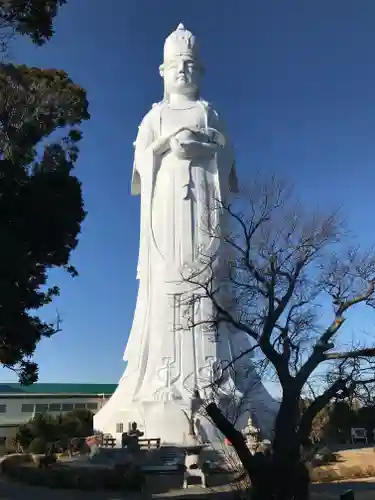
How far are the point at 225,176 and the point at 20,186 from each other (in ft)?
44.6

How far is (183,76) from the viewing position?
2233 centimetres

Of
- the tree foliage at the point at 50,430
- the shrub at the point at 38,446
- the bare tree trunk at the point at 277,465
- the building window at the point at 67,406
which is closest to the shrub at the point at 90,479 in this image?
the bare tree trunk at the point at 277,465

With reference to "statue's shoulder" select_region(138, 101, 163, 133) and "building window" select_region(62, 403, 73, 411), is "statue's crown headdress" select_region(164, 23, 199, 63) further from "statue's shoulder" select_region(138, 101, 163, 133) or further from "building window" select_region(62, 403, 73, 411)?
"building window" select_region(62, 403, 73, 411)

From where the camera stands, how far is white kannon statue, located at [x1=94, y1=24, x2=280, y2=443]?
1806cm

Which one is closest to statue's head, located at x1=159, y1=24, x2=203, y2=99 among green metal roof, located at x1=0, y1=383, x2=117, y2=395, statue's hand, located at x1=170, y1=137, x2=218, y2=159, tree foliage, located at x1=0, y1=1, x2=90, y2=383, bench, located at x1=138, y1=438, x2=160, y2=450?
statue's hand, located at x1=170, y1=137, x2=218, y2=159

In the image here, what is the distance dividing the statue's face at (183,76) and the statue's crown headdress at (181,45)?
23 cm

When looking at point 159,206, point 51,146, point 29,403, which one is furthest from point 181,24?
point 29,403

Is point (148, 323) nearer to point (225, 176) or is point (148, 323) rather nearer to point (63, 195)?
point (225, 176)

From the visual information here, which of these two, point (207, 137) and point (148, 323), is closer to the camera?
point (148, 323)

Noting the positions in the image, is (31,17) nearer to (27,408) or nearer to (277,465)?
(277,465)

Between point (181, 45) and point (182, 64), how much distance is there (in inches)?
31.6

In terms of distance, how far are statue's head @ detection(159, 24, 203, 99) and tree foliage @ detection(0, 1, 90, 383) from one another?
1135 cm

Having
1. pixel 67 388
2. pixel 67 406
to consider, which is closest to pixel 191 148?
pixel 67 406

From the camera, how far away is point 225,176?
72.5 feet
